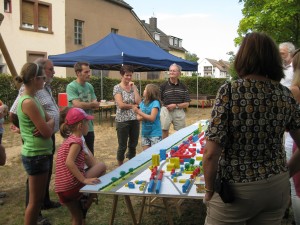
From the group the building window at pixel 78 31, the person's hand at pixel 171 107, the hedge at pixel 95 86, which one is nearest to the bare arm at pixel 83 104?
the person's hand at pixel 171 107

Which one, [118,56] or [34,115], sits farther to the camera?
[118,56]

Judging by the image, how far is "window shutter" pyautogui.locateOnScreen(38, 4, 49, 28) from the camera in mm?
19266

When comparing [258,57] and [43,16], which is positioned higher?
[43,16]

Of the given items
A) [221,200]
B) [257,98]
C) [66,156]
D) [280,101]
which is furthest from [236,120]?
[66,156]

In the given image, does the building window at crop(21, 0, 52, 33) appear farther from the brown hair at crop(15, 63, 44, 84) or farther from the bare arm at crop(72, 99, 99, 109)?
the brown hair at crop(15, 63, 44, 84)

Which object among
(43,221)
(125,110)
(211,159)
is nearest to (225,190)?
(211,159)

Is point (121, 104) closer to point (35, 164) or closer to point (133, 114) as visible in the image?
point (133, 114)

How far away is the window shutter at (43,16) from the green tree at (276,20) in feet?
35.3

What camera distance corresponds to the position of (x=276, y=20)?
64.3 feet

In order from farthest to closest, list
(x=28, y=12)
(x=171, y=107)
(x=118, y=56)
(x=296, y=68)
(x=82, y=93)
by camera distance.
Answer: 1. (x=28, y=12)
2. (x=118, y=56)
3. (x=171, y=107)
4. (x=82, y=93)
5. (x=296, y=68)

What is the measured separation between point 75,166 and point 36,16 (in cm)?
1795

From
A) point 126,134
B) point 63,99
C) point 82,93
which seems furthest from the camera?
point 126,134

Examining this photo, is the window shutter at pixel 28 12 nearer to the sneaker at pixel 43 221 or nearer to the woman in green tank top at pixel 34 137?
the sneaker at pixel 43 221

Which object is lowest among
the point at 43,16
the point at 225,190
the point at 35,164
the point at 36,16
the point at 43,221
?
the point at 43,221
